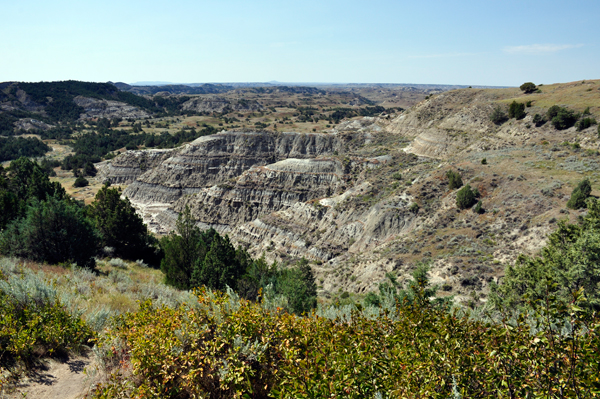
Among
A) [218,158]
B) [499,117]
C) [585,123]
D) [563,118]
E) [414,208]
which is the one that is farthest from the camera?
[218,158]

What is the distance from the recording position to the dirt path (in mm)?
6457

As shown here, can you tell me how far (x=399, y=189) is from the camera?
45.7m

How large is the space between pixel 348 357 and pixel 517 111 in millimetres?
64362

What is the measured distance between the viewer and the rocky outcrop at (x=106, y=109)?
182750 mm

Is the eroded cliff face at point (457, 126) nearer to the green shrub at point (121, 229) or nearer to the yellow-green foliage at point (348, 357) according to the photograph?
the green shrub at point (121, 229)

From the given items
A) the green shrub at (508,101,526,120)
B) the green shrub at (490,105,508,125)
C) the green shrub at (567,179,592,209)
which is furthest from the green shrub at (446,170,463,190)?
the green shrub at (490,105,508,125)

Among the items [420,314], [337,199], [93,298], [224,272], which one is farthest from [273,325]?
[337,199]

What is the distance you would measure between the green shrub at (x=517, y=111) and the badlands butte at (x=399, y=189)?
86cm

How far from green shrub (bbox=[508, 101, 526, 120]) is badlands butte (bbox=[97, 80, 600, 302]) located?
2.82 feet

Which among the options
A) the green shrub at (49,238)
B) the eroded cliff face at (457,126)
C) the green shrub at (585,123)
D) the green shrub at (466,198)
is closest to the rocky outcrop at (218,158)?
the eroded cliff face at (457,126)

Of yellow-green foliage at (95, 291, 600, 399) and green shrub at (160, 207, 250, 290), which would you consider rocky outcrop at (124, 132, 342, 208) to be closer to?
green shrub at (160, 207, 250, 290)

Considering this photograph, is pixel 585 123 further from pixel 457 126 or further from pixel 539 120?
pixel 457 126

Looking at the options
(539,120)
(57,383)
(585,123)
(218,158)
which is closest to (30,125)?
(218,158)

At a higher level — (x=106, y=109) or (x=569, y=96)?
(x=106, y=109)
